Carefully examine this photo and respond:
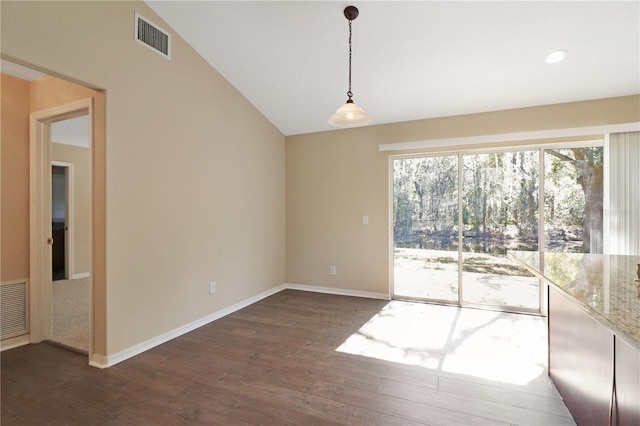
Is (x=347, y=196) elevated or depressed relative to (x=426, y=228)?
elevated

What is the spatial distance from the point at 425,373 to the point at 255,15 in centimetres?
344

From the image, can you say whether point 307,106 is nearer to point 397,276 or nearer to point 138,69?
point 138,69

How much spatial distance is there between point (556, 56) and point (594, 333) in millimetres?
2607

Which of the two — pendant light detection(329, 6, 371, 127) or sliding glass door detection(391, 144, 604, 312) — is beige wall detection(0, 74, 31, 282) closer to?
pendant light detection(329, 6, 371, 127)

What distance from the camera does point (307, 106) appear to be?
13.4 ft

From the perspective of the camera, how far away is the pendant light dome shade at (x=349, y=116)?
2199mm

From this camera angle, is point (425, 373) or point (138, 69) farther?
point (138, 69)

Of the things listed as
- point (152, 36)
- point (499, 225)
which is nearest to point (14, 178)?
point (152, 36)

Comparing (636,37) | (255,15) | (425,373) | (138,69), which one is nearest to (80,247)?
(138,69)

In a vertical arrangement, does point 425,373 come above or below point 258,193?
below

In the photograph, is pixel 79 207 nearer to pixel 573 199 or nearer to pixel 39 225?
pixel 39 225

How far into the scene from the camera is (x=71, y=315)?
3580mm

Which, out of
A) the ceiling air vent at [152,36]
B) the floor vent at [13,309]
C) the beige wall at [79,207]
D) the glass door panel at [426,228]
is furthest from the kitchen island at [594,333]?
the beige wall at [79,207]

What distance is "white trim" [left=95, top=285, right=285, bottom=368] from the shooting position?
2.42 m
